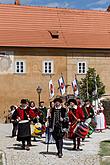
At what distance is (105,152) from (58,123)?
196 cm

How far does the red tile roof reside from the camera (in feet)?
136

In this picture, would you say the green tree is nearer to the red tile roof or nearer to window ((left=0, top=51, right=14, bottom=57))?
the red tile roof

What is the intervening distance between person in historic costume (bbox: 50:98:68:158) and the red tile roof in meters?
28.0

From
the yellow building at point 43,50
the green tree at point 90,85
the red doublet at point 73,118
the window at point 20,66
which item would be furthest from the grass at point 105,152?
the window at point 20,66

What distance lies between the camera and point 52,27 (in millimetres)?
44031

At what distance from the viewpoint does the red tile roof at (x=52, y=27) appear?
41375 millimetres

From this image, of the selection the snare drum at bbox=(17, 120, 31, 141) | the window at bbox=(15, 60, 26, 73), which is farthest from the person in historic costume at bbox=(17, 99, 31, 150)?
the window at bbox=(15, 60, 26, 73)

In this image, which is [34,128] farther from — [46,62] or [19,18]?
[19,18]

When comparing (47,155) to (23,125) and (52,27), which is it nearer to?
(23,125)

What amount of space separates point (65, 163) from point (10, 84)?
29.4 m

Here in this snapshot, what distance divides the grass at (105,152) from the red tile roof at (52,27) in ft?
84.5

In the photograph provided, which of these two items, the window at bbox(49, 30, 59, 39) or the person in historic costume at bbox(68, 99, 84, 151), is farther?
the window at bbox(49, 30, 59, 39)

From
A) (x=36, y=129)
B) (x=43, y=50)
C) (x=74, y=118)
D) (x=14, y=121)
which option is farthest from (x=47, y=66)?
(x=74, y=118)

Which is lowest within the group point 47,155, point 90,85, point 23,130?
point 47,155
